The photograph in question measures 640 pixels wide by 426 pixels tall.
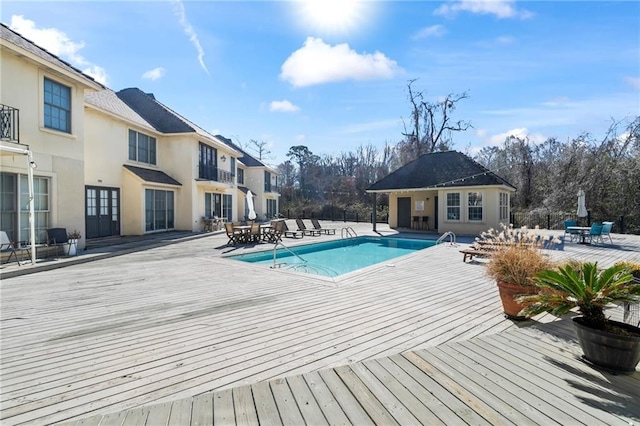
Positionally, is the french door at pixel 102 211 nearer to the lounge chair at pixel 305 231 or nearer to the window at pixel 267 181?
the lounge chair at pixel 305 231

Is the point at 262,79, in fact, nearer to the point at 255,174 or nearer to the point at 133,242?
the point at 133,242

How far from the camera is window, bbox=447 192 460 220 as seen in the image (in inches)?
655

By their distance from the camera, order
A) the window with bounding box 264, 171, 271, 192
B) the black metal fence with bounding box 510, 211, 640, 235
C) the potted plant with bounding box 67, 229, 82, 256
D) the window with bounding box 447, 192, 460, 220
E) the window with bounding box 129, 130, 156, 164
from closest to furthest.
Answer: the potted plant with bounding box 67, 229, 82, 256
the window with bounding box 129, 130, 156, 164
the window with bounding box 447, 192, 460, 220
the black metal fence with bounding box 510, 211, 640, 235
the window with bounding box 264, 171, 271, 192

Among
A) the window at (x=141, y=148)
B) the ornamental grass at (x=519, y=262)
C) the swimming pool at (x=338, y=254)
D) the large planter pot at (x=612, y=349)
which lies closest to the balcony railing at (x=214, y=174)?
the window at (x=141, y=148)

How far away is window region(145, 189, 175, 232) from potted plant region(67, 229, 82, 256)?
17.3 ft

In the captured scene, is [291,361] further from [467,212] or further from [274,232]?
[467,212]

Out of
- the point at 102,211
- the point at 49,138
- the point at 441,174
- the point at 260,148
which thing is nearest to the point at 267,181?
the point at 260,148

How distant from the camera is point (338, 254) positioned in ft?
42.3

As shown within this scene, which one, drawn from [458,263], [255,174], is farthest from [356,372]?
[255,174]

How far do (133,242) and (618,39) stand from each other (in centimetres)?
1742

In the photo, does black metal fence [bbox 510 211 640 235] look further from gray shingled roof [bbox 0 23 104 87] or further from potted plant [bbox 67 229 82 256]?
gray shingled roof [bbox 0 23 104 87]

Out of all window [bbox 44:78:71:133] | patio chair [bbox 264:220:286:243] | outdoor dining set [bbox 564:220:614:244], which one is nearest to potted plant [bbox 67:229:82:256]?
window [bbox 44:78:71:133]

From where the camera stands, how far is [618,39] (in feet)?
27.8

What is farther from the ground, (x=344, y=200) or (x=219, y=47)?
(x=219, y=47)
